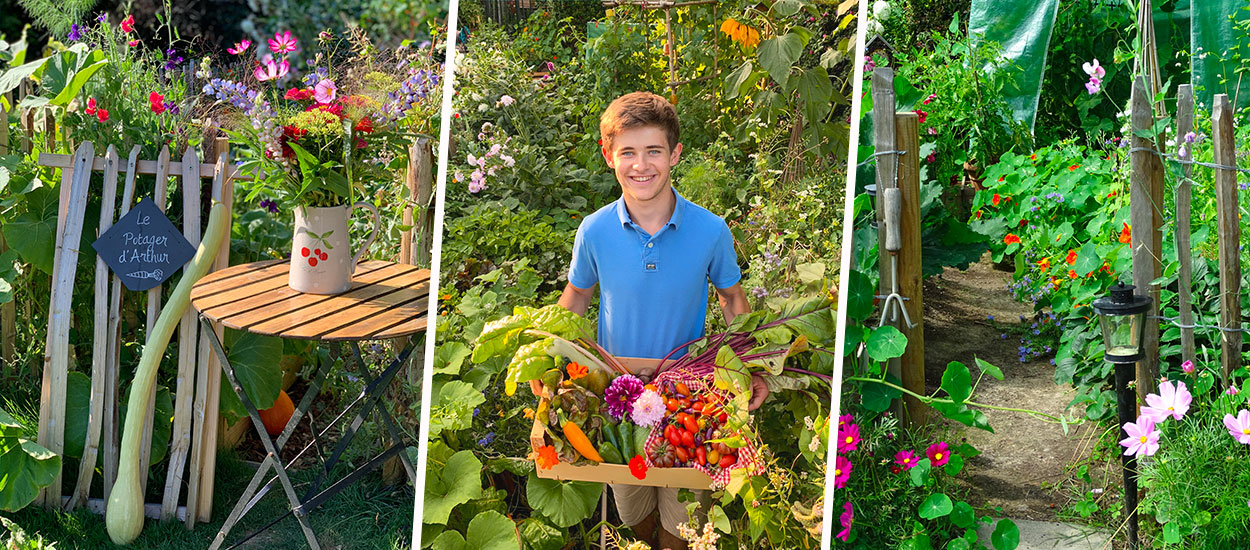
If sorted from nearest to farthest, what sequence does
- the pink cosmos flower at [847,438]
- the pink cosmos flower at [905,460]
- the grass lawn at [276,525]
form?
the pink cosmos flower at [847,438], the pink cosmos flower at [905,460], the grass lawn at [276,525]

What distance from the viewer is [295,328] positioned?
2.54 metres

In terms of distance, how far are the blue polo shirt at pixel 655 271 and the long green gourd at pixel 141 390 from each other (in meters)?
1.77

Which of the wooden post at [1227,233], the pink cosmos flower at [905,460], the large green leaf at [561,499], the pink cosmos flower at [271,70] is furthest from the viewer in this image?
the pink cosmos flower at [271,70]

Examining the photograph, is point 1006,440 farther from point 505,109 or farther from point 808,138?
point 505,109

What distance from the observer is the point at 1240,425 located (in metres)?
2.46

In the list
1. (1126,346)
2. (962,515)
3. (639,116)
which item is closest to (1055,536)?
(962,515)

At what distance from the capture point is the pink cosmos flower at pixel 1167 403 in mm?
2457

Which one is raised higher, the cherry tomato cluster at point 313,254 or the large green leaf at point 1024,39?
the large green leaf at point 1024,39

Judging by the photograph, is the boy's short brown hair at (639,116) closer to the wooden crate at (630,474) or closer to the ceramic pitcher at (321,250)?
the wooden crate at (630,474)

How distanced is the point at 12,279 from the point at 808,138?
9.18 feet

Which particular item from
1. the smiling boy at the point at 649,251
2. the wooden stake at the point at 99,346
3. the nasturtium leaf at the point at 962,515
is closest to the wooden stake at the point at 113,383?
the wooden stake at the point at 99,346

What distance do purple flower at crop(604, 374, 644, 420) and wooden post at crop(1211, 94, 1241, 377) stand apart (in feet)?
5.42

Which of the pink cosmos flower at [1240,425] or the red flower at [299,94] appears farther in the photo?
the red flower at [299,94]

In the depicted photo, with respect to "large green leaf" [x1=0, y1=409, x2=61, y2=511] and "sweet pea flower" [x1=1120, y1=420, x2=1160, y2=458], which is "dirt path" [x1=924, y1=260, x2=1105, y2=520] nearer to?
"sweet pea flower" [x1=1120, y1=420, x2=1160, y2=458]
